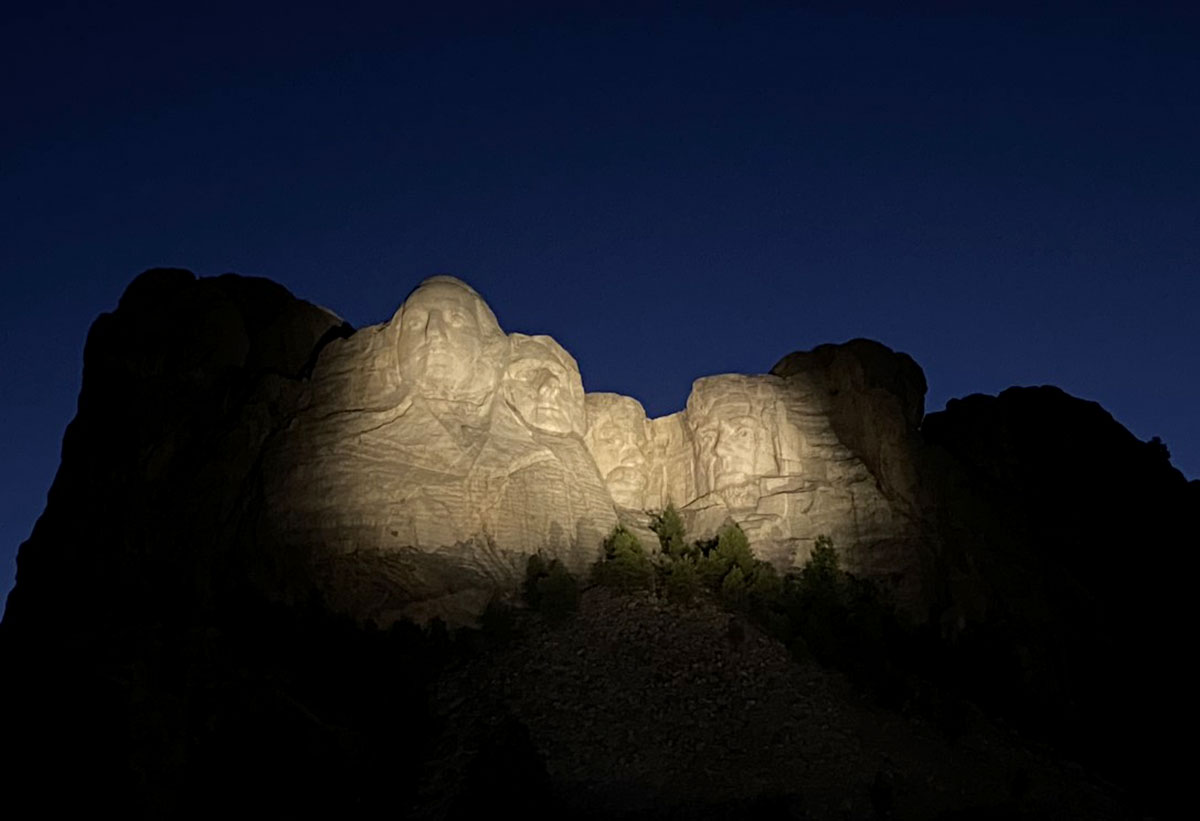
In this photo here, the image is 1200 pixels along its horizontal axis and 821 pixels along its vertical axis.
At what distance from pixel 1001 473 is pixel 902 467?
23.5 ft

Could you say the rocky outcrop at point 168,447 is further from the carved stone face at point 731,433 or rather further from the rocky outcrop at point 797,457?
the carved stone face at point 731,433

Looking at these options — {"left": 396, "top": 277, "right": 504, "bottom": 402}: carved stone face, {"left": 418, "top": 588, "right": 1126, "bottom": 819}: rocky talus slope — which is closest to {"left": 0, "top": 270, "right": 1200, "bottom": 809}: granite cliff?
{"left": 396, "top": 277, "right": 504, "bottom": 402}: carved stone face

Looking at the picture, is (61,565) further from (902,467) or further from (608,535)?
(902,467)

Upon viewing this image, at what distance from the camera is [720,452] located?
44.8 meters

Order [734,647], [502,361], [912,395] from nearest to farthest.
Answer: [734,647] → [502,361] → [912,395]

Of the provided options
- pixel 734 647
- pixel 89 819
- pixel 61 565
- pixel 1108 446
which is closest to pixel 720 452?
pixel 734 647

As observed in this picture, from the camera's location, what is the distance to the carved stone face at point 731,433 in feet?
146

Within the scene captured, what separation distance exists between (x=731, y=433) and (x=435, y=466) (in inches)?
398

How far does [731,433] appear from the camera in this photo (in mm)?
44969

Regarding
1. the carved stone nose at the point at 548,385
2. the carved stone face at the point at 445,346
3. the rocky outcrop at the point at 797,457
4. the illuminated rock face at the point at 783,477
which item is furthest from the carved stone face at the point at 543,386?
the illuminated rock face at the point at 783,477

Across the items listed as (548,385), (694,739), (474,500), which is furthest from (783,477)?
(694,739)

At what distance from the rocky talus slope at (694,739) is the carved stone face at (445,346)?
301 inches

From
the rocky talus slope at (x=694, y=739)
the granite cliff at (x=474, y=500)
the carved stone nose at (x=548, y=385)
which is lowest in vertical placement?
the rocky talus slope at (x=694, y=739)

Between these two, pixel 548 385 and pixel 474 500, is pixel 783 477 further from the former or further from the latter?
pixel 474 500
